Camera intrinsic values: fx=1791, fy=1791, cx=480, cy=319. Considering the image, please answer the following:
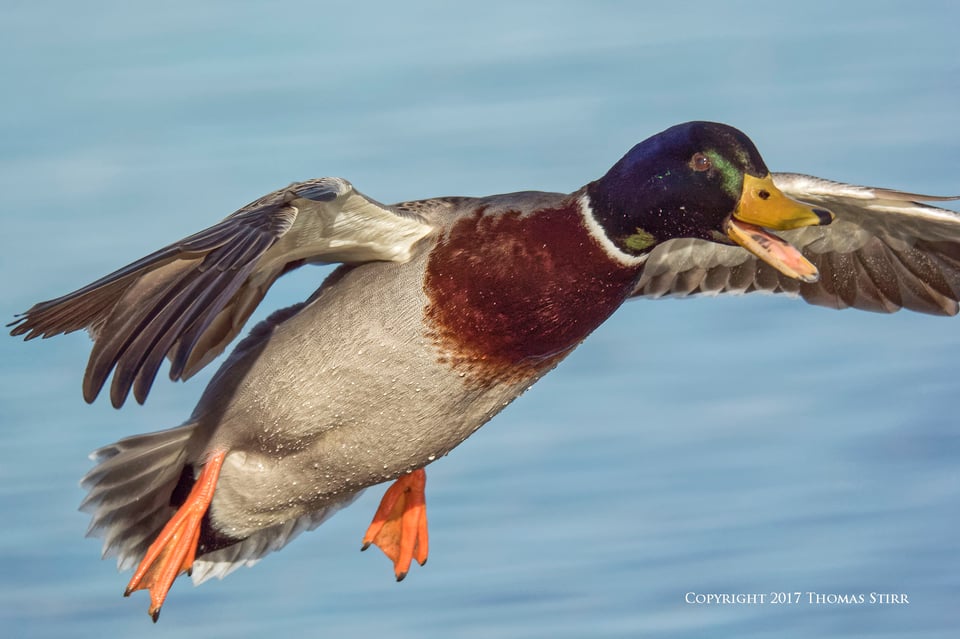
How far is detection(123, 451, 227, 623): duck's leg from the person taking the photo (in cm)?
601

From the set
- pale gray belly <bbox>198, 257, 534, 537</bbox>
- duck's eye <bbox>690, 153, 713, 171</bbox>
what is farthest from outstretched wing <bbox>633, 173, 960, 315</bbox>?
pale gray belly <bbox>198, 257, 534, 537</bbox>

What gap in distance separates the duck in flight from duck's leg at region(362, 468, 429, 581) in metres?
0.55

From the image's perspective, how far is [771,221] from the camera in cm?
541

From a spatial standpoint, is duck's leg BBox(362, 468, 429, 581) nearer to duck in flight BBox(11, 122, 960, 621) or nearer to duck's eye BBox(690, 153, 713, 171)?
duck in flight BBox(11, 122, 960, 621)

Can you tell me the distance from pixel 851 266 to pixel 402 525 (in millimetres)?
2003

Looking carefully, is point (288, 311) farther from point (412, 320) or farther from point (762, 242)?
point (762, 242)

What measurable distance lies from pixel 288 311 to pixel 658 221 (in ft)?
4.57

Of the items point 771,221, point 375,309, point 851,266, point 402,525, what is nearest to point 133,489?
point 402,525

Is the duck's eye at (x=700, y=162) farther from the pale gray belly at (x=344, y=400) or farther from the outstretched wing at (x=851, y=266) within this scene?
the outstretched wing at (x=851, y=266)

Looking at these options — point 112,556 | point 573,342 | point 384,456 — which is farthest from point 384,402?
point 112,556

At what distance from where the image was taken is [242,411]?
235 inches

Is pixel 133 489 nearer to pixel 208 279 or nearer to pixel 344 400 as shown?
pixel 344 400

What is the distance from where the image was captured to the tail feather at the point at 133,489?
20.7 ft

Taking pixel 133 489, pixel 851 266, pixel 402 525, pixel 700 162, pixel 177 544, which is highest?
pixel 700 162
